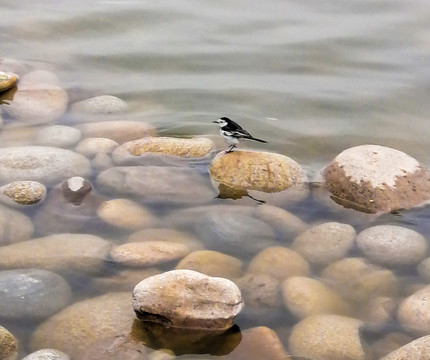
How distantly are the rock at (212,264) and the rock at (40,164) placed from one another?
1803 mm

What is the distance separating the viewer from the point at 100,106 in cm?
773

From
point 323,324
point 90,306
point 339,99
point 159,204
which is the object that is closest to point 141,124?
point 159,204

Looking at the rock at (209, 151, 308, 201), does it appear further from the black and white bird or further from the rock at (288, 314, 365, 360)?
the rock at (288, 314, 365, 360)

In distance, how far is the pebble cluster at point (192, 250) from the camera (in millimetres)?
4426

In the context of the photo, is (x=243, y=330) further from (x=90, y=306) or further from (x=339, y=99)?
(x=339, y=99)

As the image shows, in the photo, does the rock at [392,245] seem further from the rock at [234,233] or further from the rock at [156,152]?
the rock at [156,152]

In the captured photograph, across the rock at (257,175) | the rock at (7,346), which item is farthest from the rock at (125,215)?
the rock at (7,346)

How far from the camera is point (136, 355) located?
14.1 feet

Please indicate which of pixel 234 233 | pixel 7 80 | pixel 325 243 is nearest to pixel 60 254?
pixel 234 233

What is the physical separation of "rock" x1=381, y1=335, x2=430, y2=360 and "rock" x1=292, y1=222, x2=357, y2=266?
117 centimetres

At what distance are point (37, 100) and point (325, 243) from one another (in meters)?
4.12

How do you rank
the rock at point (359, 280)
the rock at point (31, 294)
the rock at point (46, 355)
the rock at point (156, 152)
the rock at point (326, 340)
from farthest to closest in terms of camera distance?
the rock at point (156, 152), the rock at point (359, 280), the rock at point (31, 294), the rock at point (326, 340), the rock at point (46, 355)

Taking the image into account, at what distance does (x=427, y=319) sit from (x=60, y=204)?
332cm

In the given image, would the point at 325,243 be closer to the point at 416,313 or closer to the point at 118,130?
the point at 416,313
